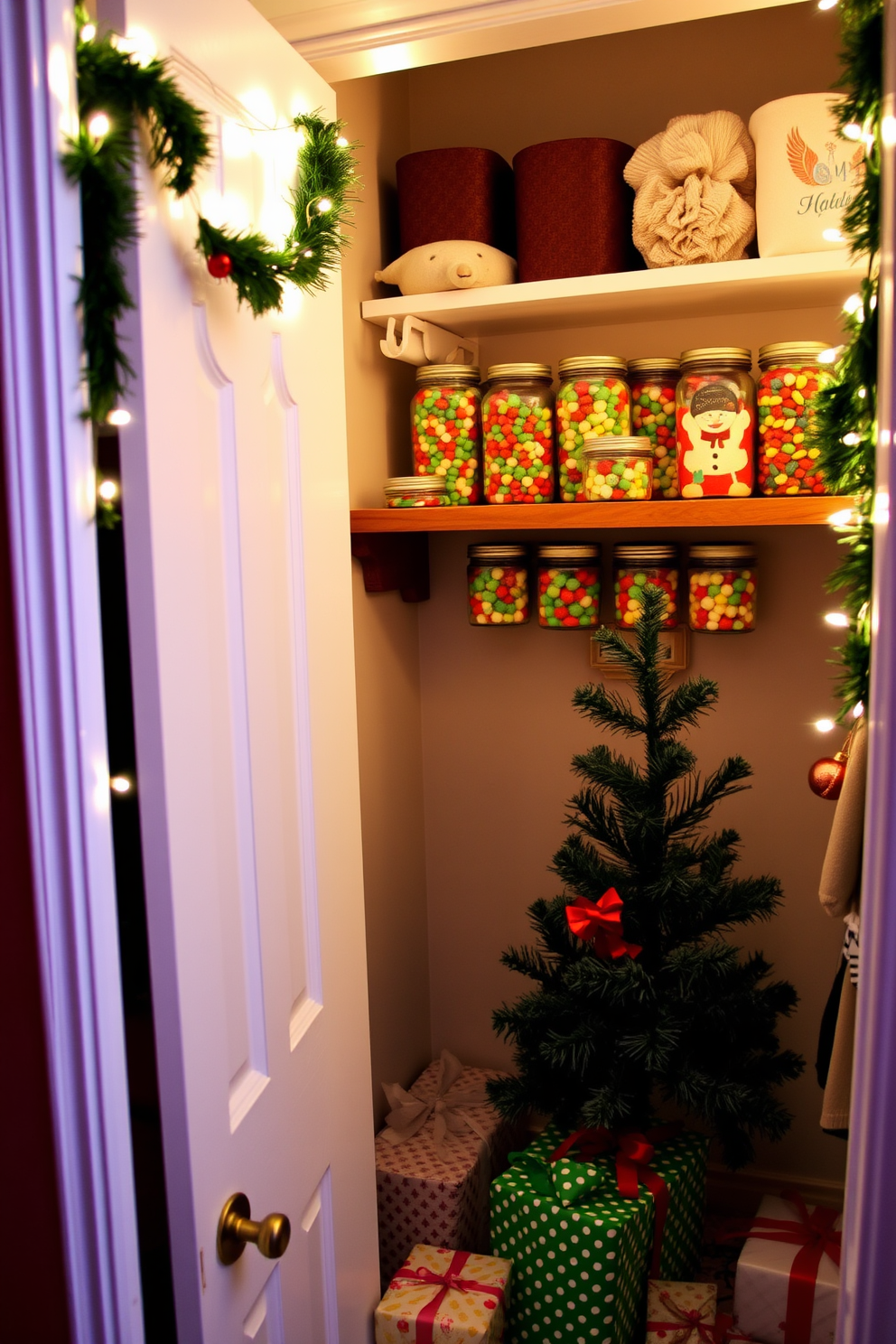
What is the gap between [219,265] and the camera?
963 mm

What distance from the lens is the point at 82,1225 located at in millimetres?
917

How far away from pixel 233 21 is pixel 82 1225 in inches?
46.7

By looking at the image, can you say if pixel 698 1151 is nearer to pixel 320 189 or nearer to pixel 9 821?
pixel 9 821

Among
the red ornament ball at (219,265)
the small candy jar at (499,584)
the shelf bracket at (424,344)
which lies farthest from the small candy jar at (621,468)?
the red ornament ball at (219,265)

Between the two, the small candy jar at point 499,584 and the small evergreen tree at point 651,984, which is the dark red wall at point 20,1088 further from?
the small candy jar at point 499,584

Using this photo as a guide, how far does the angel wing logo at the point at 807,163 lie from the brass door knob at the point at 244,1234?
1604mm

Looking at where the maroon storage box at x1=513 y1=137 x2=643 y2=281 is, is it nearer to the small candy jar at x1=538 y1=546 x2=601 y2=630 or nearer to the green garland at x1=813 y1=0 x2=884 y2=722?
the small candy jar at x1=538 y1=546 x2=601 y2=630

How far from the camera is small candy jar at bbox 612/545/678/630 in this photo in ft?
6.31

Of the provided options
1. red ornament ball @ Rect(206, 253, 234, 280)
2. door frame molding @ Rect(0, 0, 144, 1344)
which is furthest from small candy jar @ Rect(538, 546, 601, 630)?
door frame molding @ Rect(0, 0, 144, 1344)

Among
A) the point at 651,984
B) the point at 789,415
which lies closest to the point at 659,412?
the point at 789,415

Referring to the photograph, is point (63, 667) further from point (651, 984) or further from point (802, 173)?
point (802, 173)

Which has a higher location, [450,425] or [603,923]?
[450,425]

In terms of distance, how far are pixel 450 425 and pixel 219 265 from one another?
3.20 ft

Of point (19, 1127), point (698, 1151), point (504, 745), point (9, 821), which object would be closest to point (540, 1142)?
point (698, 1151)
